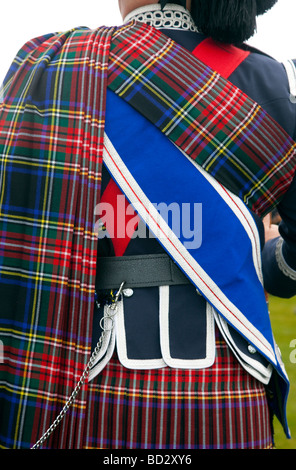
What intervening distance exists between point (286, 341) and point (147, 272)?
20.9ft

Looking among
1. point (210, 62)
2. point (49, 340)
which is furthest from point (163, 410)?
point (210, 62)

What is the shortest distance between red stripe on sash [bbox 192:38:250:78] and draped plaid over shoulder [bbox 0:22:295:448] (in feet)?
0.14

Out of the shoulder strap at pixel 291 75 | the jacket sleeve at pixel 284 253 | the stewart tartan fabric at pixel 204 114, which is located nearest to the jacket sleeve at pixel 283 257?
the jacket sleeve at pixel 284 253

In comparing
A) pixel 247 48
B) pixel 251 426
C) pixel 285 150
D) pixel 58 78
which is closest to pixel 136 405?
pixel 251 426

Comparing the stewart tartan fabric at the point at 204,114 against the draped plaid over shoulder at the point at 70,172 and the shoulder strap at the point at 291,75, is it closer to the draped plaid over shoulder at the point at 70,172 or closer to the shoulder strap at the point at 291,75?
the draped plaid over shoulder at the point at 70,172

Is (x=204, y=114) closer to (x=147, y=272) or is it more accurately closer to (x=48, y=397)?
(x=147, y=272)

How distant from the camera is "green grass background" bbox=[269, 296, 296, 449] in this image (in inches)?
193

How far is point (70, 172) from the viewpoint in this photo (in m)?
1.73

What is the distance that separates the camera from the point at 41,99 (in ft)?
5.82

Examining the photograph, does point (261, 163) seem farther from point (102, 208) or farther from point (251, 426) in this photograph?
point (251, 426)

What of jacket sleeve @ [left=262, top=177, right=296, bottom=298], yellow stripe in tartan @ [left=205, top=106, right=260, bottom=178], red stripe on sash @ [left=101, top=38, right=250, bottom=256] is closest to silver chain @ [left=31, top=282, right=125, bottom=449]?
red stripe on sash @ [left=101, top=38, right=250, bottom=256]

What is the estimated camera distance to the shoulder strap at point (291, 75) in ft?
5.95

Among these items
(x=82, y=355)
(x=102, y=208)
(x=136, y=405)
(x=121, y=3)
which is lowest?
(x=136, y=405)
